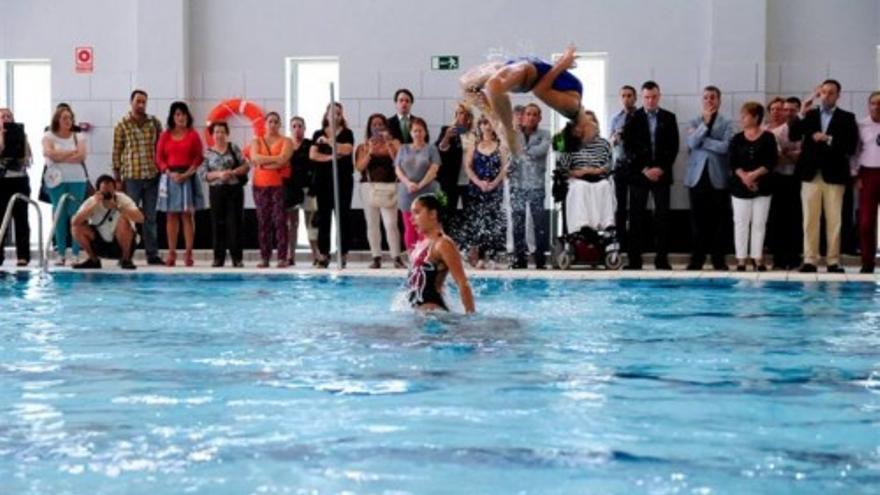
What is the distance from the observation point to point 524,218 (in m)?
16.8

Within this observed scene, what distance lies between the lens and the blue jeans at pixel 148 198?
17.5 metres

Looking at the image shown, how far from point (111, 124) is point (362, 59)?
3.26 metres

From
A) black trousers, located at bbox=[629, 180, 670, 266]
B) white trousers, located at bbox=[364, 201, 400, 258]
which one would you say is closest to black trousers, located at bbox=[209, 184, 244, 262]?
white trousers, located at bbox=[364, 201, 400, 258]

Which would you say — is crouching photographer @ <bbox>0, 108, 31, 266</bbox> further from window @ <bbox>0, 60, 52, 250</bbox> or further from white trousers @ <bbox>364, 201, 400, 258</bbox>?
white trousers @ <bbox>364, 201, 400, 258</bbox>

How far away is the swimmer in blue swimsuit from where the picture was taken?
36.2ft

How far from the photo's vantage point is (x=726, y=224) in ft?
56.3

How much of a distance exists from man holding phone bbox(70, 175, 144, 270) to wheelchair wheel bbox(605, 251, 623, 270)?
202 inches

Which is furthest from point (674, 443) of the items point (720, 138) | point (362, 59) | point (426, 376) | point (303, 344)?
point (362, 59)

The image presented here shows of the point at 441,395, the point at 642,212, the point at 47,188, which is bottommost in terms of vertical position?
the point at 441,395

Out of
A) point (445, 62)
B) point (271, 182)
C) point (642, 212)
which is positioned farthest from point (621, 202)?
point (271, 182)

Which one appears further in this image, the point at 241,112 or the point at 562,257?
the point at 241,112

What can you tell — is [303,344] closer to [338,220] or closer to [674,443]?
[674,443]

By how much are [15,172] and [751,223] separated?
8.20 meters

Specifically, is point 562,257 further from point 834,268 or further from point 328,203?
point 834,268
